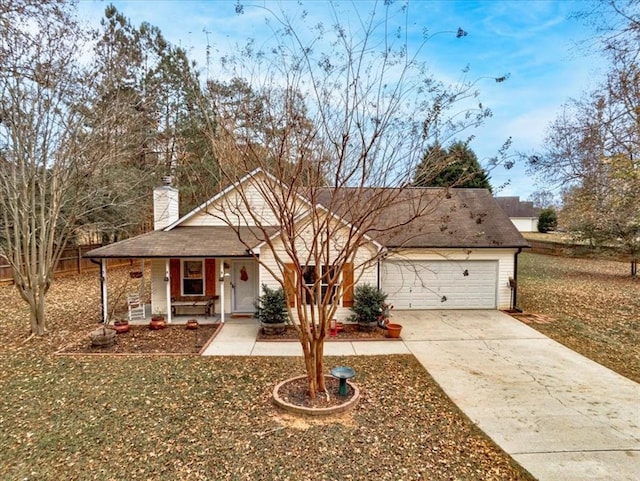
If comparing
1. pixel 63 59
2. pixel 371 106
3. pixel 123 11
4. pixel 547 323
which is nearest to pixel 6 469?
pixel 371 106

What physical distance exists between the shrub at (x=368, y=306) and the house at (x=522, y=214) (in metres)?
51.6

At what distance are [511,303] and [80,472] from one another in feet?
42.8

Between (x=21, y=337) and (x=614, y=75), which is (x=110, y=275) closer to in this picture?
(x=21, y=337)

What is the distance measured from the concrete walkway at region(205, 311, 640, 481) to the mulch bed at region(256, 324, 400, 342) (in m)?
0.37

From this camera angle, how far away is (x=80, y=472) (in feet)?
14.3

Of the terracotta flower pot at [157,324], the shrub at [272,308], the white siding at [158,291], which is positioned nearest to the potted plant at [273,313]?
the shrub at [272,308]

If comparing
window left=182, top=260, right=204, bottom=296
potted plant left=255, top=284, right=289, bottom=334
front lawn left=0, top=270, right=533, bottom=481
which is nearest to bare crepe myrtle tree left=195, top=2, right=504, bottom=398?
front lawn left=0, top=270, right=533, bottom=481

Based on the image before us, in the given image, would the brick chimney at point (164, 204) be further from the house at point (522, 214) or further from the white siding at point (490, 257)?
the house at point (522, 214)

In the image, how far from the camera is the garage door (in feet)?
41.9

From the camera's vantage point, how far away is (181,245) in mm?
11336

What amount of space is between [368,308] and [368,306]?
0.24ft

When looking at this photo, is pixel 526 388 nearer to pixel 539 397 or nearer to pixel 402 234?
pixel 539 397

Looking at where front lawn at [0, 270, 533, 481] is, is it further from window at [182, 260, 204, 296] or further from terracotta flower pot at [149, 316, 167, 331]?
window at [182, 260, 204, 296]

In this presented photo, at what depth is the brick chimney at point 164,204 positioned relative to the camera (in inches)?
495
